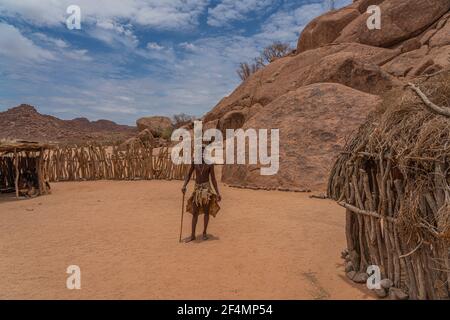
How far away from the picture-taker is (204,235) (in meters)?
5.05

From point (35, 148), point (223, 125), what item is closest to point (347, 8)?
point (223, 125)

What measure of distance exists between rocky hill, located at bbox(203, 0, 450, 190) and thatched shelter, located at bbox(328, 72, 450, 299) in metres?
0.74

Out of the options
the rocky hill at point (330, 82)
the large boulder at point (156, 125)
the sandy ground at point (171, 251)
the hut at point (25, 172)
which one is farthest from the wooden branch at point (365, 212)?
the large boulder at point (156, 125)

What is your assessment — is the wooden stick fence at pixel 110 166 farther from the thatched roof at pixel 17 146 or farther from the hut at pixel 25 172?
the thatched roof at pixel 17 146

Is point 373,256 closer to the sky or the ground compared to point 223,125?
closer to the ground

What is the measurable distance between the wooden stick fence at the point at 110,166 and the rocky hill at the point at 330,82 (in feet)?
7.50

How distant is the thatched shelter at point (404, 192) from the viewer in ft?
8.89

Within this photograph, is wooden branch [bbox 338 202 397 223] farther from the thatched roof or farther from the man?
the thatched roof

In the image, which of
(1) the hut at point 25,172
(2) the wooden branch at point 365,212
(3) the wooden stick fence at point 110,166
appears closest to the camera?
(2) the wooden branch at point 365,212

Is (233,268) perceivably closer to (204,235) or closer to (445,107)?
(204,235)

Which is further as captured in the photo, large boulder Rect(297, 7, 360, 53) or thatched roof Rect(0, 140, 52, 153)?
large boulder Rect(297, 7, 360, 53)

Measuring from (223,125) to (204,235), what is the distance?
1267 centimetres

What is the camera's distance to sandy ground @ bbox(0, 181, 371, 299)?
344cm

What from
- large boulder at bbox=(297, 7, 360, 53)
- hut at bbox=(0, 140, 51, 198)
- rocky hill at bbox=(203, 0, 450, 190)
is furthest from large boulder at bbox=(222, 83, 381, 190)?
large boulder at bbox=(297, 7, 360, 53)
